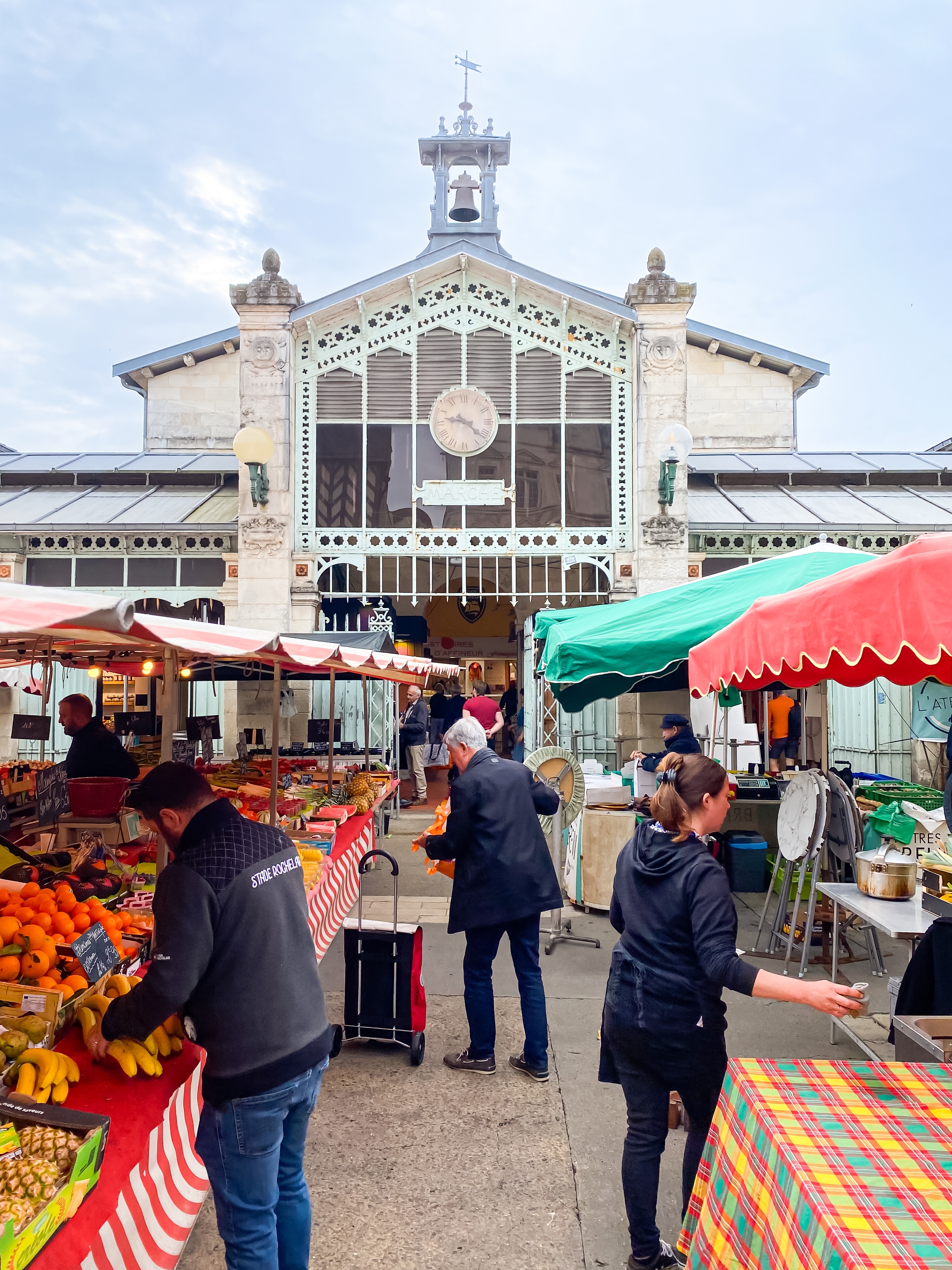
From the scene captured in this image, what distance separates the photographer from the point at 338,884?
6285 mm

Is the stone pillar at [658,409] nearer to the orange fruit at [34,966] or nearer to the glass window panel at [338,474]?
the glass window panel at [338,474]

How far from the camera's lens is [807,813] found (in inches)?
253

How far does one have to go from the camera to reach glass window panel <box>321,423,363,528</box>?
1449 cm

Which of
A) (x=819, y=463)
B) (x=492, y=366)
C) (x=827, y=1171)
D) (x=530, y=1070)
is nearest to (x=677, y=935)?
(x=827, y=1171)

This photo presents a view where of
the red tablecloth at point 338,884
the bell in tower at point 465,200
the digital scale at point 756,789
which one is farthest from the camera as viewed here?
the bell in tower at point 465,200

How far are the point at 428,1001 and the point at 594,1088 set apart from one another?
1670 mm

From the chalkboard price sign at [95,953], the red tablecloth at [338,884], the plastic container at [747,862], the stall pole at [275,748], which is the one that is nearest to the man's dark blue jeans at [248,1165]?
the chalkboard price sign at [95,953]

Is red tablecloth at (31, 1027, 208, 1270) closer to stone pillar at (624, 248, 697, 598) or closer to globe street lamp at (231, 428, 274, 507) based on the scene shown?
globe street lamp at (231, 428, 274, 507)

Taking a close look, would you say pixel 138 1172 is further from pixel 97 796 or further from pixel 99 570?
pixel 99 570

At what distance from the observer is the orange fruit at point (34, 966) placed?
3.21 m

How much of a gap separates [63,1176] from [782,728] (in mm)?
12446

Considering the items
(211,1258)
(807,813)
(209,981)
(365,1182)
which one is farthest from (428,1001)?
(209,981)

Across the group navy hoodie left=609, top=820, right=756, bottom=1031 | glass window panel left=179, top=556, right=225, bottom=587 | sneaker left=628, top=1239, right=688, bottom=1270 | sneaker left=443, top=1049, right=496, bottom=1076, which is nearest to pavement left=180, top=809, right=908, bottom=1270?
sneaker left=443, top=1049, right=496, bottom=1076

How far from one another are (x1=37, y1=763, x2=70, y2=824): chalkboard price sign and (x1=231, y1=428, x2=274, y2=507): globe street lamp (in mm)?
9125
